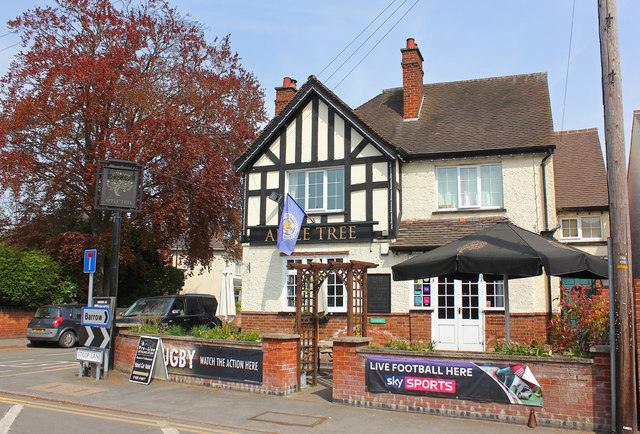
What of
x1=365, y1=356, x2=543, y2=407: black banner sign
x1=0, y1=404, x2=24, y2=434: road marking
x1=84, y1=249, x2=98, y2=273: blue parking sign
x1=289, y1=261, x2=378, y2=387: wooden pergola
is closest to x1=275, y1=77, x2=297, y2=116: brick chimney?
x1=84, y1=249, x2=98, y2=273: blue parking sign

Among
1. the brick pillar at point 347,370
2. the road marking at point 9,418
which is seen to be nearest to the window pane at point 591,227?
the brick pillar at point 347,370

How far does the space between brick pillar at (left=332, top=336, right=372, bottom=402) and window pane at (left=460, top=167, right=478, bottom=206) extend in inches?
309

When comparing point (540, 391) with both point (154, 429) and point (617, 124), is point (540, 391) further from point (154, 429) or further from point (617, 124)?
point (154, 429)

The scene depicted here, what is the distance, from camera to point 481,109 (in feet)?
59.3

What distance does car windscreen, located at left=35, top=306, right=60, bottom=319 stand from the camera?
782 inches

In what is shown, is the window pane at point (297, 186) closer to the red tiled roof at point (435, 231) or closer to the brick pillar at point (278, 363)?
the red tiled roof at point (435, 231)

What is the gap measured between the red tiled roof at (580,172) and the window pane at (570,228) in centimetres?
82

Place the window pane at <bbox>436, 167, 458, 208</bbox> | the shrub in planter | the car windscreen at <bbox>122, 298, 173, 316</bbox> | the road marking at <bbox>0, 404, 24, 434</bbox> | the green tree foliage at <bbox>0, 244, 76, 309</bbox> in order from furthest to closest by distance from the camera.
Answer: the green tree foliage at <bbox>0, 244, 76, 309</bbox>
the car windscreen at <bbox>122, 298, 173, 316</bbox>
the window pane at <bbox>436, 167, 458, 208</bbox>
the shrub in planter
the road marking at <bbox>0, 404, 24, 434</bbox>

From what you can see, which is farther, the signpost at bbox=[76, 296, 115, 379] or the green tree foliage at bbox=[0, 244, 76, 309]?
the green tree foliage at bbox=[0, 244, 76, 309]

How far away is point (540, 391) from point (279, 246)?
31.1 feet

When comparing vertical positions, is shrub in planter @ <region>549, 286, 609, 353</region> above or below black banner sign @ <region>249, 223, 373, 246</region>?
below

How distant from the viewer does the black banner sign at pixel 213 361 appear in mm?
10562

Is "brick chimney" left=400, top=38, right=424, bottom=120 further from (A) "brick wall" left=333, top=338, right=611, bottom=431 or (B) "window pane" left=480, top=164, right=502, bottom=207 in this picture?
(A) "brick wall" left=333, top=338, right=611, bottom=431

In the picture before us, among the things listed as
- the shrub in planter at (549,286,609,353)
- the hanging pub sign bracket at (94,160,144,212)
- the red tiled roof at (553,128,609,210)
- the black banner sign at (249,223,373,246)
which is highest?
the red tiled roof at (553,128,609,210)
